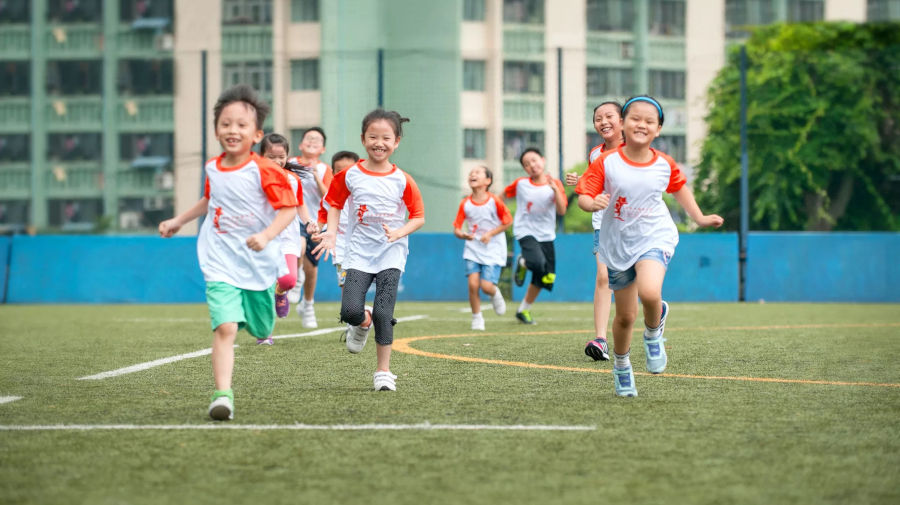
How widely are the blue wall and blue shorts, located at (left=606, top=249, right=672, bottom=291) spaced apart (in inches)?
568

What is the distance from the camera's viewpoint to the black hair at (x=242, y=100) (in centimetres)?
641

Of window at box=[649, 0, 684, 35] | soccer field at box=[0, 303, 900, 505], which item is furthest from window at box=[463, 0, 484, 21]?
soccer field at box=[0, 303, 900, 505]

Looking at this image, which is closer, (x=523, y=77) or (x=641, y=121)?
(x=641, y=121)

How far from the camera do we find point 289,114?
31.0m

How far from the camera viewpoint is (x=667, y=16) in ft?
148

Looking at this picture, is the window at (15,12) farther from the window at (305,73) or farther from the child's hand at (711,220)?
the child's hand at (711,220)

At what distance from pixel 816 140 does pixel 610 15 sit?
1002 centimetres

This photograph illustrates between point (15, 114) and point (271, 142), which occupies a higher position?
point (15, 114)

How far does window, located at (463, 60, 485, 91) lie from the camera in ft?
85.1

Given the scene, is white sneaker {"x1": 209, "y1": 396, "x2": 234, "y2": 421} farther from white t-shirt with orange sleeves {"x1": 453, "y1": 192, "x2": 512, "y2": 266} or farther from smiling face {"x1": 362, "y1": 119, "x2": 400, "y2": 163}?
white t-shirt with orange sleeves {"x1": 453, "y1": 192, "x2": 512, "y2": 266}

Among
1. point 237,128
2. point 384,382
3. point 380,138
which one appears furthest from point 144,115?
point 237,128

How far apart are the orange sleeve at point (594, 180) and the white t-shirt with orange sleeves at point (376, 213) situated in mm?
1086

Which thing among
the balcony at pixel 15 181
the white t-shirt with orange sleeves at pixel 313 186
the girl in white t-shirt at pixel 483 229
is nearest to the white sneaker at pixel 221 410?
the white t-shirt with orange sleeves at pixel 313 186

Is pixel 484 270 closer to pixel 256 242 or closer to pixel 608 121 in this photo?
pixel 608 121
